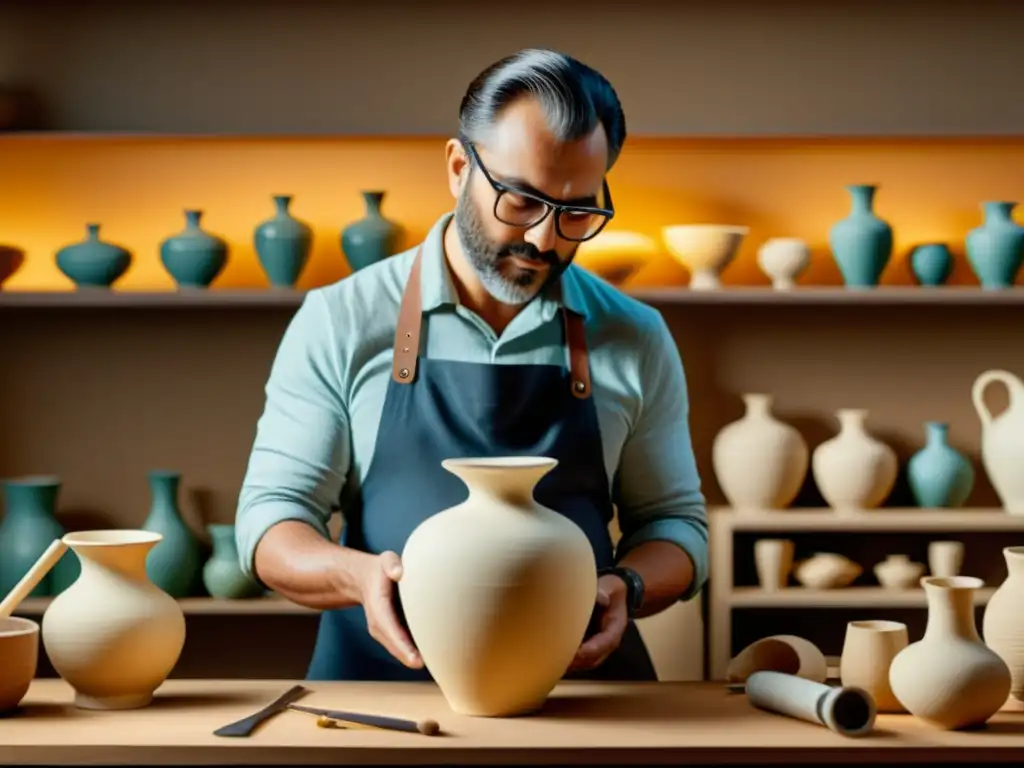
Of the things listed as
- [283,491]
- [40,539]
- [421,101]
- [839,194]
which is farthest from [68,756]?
[839,194]

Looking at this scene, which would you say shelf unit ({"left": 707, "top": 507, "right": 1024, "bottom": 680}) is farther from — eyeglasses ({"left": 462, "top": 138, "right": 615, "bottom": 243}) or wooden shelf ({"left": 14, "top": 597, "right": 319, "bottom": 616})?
eyeglasses ({"left": 462, "top": 138, "right": 615, "bottom": 243})

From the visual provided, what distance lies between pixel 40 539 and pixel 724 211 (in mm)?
2298

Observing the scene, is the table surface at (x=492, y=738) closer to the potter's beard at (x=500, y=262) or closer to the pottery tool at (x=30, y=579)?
the pottery tool at (x=30, y=579)

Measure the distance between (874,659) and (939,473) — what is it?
263 centimetres

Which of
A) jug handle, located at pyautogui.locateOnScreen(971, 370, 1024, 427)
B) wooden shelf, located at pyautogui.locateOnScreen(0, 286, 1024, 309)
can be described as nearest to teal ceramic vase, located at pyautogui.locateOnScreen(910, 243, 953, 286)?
wooden shelf, located at pyautogui.locateOnScreen(0, 286, 1024, 309)

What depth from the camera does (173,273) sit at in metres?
4.25

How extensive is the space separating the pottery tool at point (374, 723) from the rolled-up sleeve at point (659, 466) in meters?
0.70

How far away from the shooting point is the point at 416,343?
7.66 feet

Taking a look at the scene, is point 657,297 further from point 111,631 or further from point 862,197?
point 111,631

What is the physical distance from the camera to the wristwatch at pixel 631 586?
2.00m

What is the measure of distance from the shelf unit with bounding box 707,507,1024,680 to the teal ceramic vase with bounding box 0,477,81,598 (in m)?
1.85

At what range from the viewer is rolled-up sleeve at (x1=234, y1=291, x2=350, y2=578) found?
2195mm

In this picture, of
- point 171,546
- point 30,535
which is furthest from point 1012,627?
point 30,535

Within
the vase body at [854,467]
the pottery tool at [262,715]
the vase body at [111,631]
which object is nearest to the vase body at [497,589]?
the pottery tool at [262,715]
